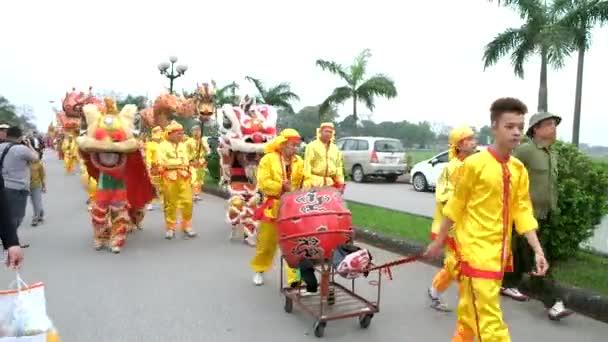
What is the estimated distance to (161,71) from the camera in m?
19.1

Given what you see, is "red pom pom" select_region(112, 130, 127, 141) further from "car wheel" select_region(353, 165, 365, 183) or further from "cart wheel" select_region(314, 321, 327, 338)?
"car wheel" select_region(353, 165, 365, 183)

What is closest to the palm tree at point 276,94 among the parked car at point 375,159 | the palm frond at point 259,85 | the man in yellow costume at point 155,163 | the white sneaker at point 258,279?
the palm frond at point 259,85

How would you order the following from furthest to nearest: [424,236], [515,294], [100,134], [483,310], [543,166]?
[424,236] → [100,134] → [515,294] → [543,166] → [483,310]

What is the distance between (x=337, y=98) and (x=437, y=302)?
23.7m

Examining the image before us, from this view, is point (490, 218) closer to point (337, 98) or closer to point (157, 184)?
point (157, 184)

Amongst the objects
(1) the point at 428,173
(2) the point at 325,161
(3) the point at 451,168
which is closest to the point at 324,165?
(2) the point at 325,161

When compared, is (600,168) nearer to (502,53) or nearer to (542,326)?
(542,326)

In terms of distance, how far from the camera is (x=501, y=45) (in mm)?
20844

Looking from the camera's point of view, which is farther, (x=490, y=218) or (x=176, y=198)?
(x=176, y=198)

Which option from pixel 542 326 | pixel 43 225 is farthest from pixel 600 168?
pixel 43 225

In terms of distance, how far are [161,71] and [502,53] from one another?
39.6 feet

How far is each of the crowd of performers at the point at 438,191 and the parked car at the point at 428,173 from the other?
8.70m

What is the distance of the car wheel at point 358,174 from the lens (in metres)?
20.4

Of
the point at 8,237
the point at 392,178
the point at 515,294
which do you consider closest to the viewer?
the point at 8,237
